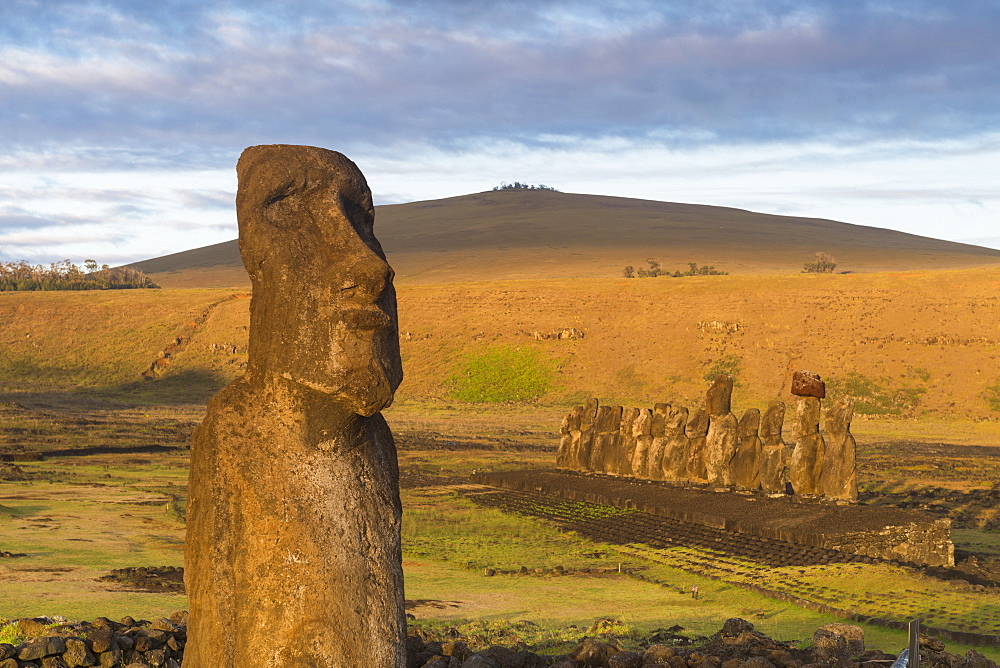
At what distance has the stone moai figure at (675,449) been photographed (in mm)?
20453

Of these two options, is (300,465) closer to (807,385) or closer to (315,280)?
(315,280)

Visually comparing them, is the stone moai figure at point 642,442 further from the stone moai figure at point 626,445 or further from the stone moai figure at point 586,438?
the stone moai figure at point 586,438

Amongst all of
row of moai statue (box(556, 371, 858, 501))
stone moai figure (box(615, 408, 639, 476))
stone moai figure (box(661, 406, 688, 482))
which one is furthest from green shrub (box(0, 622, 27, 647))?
stone moai figure (box(615, 408, 639, 476))

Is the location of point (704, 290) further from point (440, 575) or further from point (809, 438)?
point (440, 575)

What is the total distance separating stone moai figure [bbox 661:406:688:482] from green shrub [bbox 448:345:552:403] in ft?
79.0

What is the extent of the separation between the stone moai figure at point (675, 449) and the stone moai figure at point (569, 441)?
267cm

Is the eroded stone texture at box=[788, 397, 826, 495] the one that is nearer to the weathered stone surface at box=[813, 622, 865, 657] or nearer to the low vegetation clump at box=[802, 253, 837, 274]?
the weathered stone surface at box=[813, 622, 865, 657]

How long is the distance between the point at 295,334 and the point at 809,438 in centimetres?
1401

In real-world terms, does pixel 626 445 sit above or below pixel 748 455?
below

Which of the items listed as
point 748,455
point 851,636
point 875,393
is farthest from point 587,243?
point 851,636

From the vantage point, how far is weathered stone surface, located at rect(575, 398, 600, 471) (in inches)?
902

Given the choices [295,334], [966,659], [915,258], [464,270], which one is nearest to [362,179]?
[295,334]

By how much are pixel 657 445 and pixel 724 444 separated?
5.76ft

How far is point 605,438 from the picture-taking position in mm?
22500
